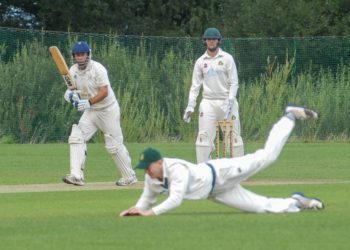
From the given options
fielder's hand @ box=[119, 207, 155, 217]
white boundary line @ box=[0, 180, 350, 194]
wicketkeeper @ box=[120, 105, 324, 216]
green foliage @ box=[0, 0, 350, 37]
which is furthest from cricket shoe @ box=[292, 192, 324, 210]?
green foliage @ box=[0, 0, 350, 37]

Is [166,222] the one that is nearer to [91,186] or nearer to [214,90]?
[91,186]

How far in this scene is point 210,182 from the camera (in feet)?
40.2

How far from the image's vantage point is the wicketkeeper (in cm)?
1205

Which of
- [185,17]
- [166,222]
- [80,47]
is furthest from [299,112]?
[185,17]

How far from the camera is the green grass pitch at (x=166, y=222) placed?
420 inches

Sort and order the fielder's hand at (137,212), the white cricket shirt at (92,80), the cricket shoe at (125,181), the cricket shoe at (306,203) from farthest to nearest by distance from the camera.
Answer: the cricket shoe at (125,181) → the white cricket shirt at (92,80) → the cricket shoe at (306,203) → the fielder's hand at (137,212)

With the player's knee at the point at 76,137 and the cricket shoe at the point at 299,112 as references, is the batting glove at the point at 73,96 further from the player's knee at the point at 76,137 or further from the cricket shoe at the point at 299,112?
the cricket shoe at the point at 299,112

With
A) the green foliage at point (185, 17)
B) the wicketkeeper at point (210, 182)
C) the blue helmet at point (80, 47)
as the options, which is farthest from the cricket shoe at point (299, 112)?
the green foliage at point (185, 17)

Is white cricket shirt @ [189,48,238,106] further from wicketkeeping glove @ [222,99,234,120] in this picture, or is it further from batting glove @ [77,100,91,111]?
batting glove @ [77,100,91,111]

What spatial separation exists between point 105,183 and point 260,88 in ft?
44.4

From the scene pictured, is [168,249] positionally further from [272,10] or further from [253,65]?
[272,10]

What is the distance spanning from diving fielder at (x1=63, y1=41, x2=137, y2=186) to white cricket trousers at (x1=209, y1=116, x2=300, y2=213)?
5.22 meters

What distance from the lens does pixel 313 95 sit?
31.4 m

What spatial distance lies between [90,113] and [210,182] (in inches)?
235
